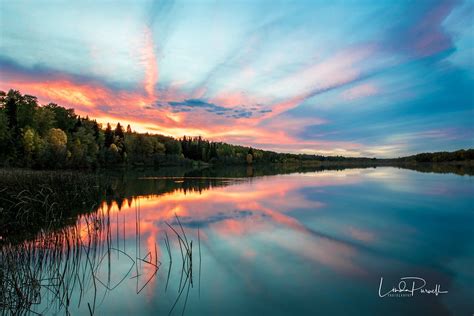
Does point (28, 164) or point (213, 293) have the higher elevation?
point (28, 164)

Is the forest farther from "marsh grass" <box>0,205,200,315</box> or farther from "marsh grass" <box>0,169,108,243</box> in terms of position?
"marsh grass" <box>0,205,200,315</box>

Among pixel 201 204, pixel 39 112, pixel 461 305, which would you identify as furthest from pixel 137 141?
pixel 461 305

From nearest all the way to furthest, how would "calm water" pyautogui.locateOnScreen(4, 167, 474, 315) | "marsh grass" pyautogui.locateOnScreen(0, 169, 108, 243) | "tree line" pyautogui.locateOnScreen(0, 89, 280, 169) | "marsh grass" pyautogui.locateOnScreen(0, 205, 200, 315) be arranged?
"marsh grass" pyautogui.locateOnScreen(0, 205, 200, 315) → "calm water" pyautogui.locateOnScreen(4, 167, 474, 315) → "marsh grass" pyautogui.locateOnScreen(0, 169, 108, 243) → "tree line" pyautogui.locateOnScreen(0, 89, 280, 169)

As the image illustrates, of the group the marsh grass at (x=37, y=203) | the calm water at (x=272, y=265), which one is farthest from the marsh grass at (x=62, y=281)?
the marsh grass at (x=37, y=203)

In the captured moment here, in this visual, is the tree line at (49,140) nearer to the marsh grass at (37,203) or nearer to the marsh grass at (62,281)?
the marsh grass at (37,203)

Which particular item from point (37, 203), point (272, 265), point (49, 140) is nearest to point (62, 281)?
point (272, 265)

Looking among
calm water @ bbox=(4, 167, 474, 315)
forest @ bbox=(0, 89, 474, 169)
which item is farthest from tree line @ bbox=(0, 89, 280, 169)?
calm water @ bbox=(4, 167, 474, 315)

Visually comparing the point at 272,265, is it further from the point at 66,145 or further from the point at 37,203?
the point at 66,145

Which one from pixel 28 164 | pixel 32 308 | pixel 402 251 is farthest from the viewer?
pixel 28 164

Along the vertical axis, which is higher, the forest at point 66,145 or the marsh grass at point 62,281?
the forest at point 66,145

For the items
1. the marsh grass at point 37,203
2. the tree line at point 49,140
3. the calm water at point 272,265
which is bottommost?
the calm water at point 272,265

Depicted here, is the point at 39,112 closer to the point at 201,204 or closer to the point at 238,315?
the point at 201,204

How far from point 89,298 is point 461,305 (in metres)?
8.54

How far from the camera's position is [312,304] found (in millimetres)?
6426
